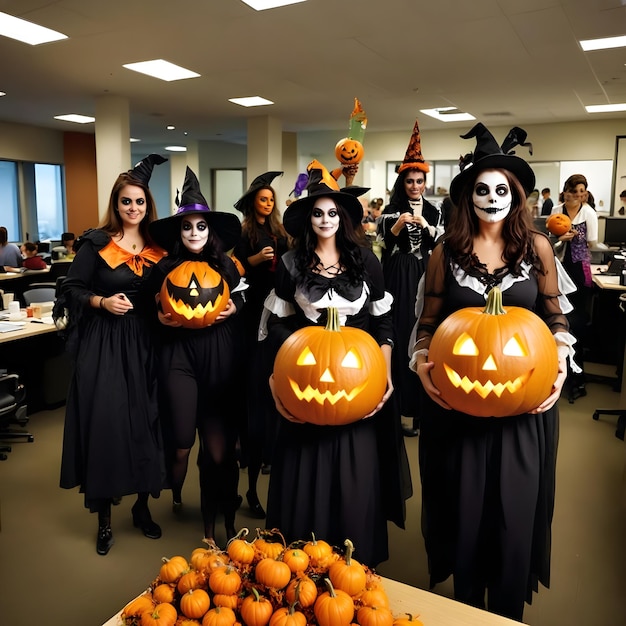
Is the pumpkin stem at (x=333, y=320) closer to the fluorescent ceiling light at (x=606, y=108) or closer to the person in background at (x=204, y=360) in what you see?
the person in background at (x=204, y=360)

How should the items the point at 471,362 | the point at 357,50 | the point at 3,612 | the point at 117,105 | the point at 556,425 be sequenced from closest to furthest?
the point at 471,362, the point at 556,425, the point at 3,612, the point at 357,50, the point at 117,105

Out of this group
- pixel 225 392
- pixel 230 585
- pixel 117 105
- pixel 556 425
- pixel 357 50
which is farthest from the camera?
pixel 117 105

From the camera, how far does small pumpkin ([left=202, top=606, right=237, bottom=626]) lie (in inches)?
47.7

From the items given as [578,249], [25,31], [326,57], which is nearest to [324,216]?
[578,249]

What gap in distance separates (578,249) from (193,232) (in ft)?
12.4

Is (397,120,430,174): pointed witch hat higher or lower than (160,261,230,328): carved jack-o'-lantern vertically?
higher

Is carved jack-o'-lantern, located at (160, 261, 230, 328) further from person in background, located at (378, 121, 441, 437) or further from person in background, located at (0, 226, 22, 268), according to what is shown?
person in background, located at (0, 226, 22, 268)

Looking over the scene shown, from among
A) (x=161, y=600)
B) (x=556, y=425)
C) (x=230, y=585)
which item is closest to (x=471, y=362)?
(x=556, y=425)

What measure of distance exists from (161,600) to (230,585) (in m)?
0.16

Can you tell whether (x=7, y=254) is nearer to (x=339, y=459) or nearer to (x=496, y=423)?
(x=339, y=459)

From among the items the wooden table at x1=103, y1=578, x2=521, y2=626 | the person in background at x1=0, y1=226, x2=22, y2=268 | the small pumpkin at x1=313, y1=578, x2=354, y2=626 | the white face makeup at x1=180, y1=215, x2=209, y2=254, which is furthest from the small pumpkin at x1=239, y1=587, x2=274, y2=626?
the person in background at x1=0, y1=226, x2=22, y2=268

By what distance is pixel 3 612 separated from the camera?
90.0 inches

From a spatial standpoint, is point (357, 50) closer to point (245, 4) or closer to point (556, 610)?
point (245, 4)

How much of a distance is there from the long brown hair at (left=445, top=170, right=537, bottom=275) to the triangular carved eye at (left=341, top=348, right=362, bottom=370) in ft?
1.44
